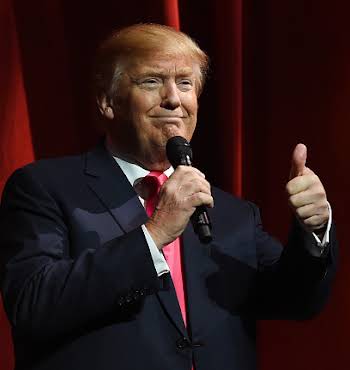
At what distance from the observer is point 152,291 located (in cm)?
131

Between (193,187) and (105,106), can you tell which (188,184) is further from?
(105,106)

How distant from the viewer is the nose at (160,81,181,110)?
1.59 metres

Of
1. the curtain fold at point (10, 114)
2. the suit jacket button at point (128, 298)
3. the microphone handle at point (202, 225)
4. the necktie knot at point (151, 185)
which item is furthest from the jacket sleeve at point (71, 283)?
the curtain fold at point (10, 114)

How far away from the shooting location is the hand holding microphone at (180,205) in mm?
1275

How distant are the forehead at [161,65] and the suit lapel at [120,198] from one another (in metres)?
0.18

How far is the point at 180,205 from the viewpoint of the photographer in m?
1.29

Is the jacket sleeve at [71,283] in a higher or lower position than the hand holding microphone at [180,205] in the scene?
lower

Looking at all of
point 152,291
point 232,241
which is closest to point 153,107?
point 232,241

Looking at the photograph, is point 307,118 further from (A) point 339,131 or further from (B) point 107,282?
(B) point 107,282

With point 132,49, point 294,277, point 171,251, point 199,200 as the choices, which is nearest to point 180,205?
point 199,200

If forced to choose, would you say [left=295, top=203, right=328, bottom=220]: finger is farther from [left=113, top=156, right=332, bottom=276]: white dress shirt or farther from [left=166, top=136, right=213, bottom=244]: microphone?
[left=166, top=136, right=213, bottom=244]: microphone

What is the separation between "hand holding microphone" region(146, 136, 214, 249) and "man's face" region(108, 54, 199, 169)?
28cm

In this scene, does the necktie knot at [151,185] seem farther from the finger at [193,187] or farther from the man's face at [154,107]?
the finger at [193,187]

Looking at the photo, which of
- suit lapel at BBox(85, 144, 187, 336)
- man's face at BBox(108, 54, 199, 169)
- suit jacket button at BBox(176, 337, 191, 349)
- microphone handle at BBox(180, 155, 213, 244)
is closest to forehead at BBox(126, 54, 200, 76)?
man's face at BBox(108, 54, 199, 169)
